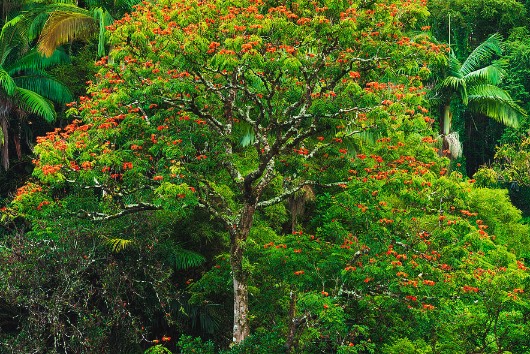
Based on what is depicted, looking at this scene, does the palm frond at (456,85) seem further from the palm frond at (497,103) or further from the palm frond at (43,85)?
the palm frond at (43,85)

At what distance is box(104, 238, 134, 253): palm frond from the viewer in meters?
13.7

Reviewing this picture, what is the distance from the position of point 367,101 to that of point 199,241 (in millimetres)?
5738

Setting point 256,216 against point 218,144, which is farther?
point 256,216

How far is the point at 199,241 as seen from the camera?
1598cm

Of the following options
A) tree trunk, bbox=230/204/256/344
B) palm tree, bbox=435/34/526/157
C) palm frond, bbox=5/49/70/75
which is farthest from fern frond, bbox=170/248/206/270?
palm tree, bbox=435/34/526/157

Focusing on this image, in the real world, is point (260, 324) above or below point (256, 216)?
below

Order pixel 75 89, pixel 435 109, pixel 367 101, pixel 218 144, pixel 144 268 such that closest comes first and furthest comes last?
pixel 367 101 < pixel 218 144 < pixel 144 268 < pixel 75 89 < pixel 435 109

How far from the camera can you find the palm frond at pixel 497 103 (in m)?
27.9

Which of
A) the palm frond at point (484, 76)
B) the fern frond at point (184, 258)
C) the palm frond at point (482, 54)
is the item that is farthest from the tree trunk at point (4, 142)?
the palm frond at point (482, 54)

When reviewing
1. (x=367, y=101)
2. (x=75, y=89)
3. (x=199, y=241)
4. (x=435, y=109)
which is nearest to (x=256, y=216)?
(x=199, y=241)

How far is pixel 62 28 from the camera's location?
60.4ft

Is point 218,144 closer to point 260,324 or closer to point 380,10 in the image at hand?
point 380,10

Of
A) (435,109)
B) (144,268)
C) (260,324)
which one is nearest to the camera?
(144,268)

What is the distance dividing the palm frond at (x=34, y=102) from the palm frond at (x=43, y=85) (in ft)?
3.21
